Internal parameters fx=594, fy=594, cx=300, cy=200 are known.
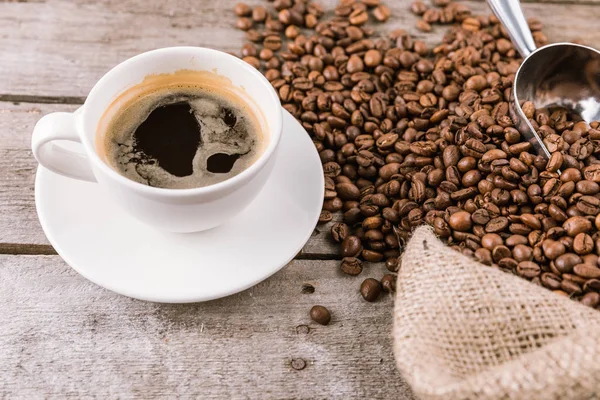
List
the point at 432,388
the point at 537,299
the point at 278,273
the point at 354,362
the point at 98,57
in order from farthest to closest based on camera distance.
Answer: the point at 98,57 < the point at 278,273 < the point at 354,362 < the point at 537,299 < the point at 432,388

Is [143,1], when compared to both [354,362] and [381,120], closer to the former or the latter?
[381,120]

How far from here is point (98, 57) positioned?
1560mm

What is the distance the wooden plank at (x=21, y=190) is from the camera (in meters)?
1.23

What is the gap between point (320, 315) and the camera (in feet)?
3.73

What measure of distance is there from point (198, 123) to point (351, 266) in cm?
42

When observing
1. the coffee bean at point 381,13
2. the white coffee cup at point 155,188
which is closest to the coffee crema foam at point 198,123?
the white coffee cup at point 155,188

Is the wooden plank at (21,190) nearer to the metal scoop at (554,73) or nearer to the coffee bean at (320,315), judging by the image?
the coffee bean at (320,315)

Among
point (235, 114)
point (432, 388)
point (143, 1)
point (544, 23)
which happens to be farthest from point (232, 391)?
point (544, 23)

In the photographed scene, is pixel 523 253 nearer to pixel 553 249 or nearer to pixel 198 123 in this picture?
pixel 553 249

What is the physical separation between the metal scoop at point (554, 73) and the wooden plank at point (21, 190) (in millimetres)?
613

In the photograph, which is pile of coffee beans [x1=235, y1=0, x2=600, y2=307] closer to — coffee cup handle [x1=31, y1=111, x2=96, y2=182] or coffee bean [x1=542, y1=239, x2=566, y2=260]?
coffee bean [x1=542, y1=239, x2=566, y2=260]

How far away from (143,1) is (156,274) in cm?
97

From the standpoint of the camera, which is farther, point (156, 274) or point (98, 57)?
point (98, 57)

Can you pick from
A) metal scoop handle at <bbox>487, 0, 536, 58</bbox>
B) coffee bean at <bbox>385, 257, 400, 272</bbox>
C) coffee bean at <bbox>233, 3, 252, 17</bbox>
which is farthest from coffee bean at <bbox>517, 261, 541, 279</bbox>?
coffee bean at <bbox>233, 3, 252, 17</bbox>
